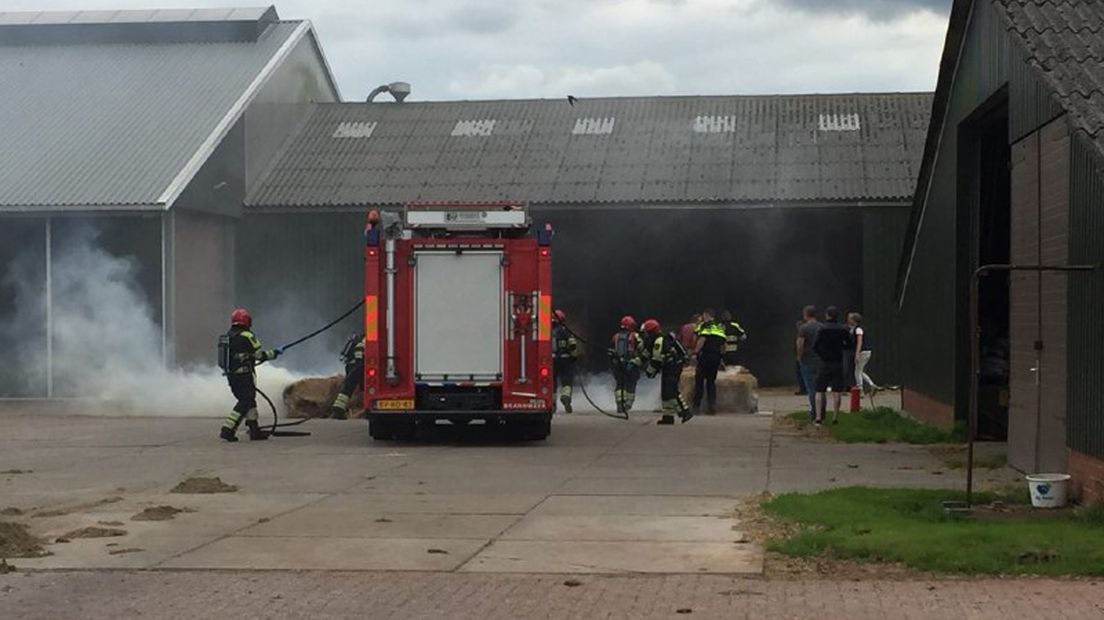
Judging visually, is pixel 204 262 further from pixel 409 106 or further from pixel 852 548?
pixel 852 548

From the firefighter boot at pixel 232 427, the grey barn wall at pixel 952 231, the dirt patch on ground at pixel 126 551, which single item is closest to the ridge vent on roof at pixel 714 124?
the grey barn wall at pixel 952 231

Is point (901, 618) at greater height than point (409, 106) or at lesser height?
lesser

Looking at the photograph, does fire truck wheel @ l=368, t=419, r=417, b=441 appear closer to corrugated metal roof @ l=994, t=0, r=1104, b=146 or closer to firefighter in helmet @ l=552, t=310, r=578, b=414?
firefighter in helmet @ l=552, t=310, r=578, b=414

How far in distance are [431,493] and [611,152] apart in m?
21.2

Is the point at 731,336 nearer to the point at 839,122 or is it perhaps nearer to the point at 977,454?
the point at 839,122

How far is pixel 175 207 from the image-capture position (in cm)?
2827

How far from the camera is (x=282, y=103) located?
3478cm

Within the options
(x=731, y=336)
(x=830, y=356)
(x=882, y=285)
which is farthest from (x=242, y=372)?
(x=882, y=285)

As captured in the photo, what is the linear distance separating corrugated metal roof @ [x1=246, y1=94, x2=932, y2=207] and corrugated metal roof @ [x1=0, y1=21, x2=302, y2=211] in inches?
89.3

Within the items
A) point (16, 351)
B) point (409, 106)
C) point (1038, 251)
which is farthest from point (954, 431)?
point (409, 106)

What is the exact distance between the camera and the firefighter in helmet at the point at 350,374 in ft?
68.7

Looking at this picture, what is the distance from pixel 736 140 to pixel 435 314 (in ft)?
57.0

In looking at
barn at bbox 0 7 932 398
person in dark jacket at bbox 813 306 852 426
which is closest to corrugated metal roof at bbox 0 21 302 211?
barn at bbox 0 7 932 398

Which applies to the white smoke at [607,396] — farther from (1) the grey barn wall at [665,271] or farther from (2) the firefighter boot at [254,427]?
(2) the firefighter boot at [254,427]
